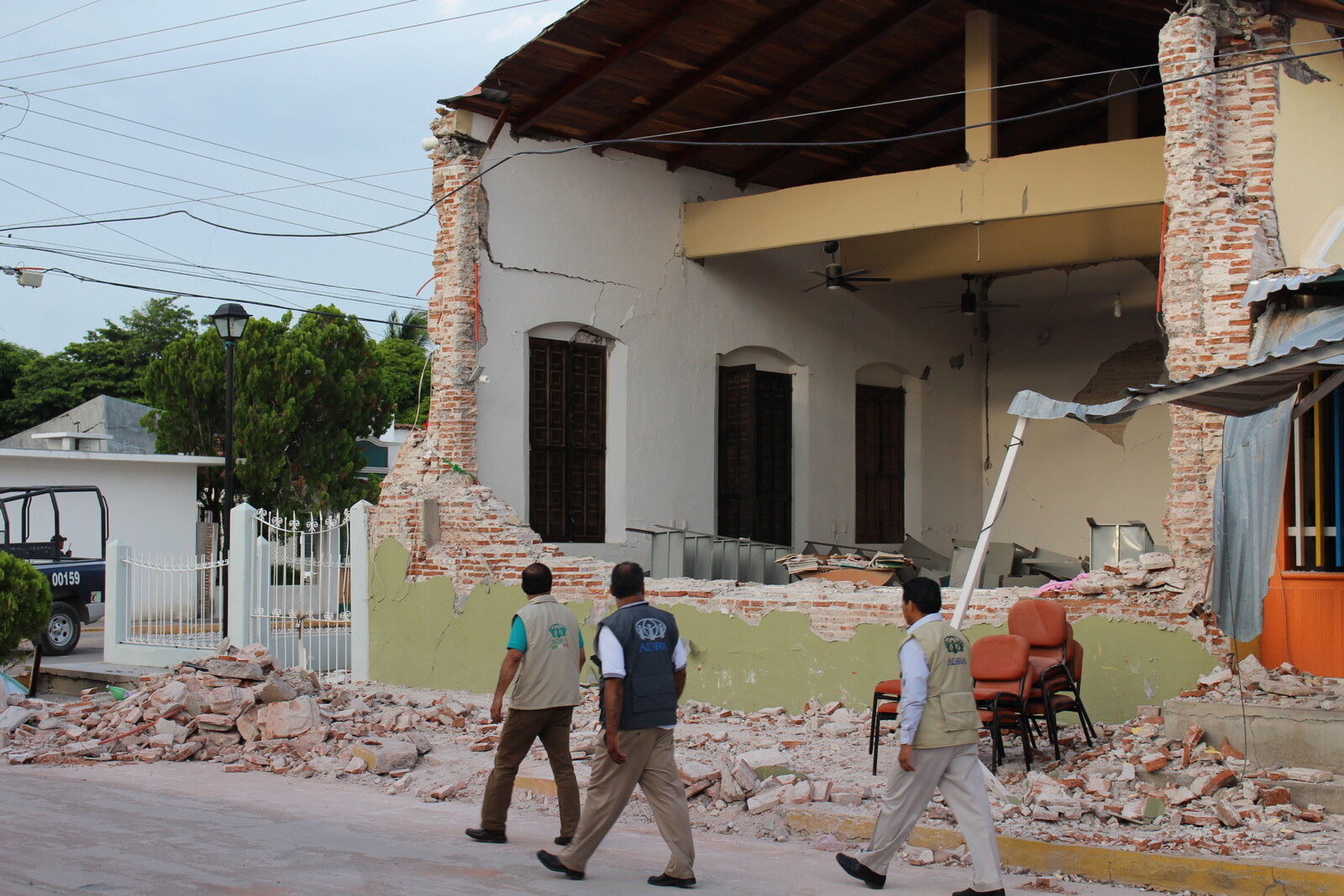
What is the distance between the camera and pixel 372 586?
1287 cm

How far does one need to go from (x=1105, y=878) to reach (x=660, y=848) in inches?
88.0

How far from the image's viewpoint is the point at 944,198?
12398mm

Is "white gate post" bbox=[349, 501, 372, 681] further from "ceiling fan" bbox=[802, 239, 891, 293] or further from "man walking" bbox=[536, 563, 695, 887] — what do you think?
"man walking" bbox=[536, 563, 695, 887]

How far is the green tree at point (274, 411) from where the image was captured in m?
22.5

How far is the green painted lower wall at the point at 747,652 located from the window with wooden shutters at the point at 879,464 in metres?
6.23

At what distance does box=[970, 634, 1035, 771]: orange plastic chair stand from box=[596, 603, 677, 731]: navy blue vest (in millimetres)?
2316

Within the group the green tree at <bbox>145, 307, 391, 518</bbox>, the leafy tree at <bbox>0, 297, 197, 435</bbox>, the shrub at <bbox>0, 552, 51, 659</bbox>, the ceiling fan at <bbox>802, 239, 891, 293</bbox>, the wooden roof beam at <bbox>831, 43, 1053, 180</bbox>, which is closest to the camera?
the shrub at <bbox>0, 552, 51, 659</bbox>

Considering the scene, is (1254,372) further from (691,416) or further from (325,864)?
(691,416)

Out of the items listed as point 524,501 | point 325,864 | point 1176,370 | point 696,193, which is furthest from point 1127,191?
point 325,864

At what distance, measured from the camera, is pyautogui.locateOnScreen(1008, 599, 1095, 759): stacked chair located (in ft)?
24.6

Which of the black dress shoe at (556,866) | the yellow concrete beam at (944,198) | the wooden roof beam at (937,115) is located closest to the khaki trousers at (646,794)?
the black dress shoe at (556,866)

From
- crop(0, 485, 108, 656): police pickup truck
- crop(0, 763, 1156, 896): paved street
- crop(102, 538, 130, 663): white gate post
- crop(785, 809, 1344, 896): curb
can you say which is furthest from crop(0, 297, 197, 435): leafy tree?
crop(785, 809, 1344, 896): curb

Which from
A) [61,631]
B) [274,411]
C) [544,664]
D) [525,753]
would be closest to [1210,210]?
[544,664]

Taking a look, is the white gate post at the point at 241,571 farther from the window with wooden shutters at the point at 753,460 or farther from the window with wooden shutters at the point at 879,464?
the window with wooden shutters at the point at 879,464
